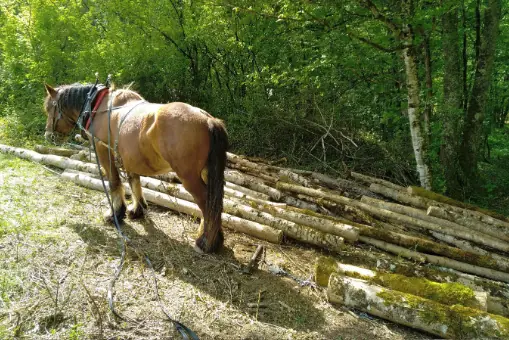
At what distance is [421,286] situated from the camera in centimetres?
312

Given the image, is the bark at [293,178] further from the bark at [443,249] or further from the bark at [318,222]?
the bark at [443,249]

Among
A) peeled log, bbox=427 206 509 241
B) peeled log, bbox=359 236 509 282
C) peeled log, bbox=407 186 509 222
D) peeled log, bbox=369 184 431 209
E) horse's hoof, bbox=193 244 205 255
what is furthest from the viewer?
peeled log, bbox=369 184 431 209

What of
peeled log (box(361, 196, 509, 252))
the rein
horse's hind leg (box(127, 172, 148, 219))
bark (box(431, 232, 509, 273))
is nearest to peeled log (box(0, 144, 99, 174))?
the rein

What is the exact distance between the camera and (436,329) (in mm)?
2754

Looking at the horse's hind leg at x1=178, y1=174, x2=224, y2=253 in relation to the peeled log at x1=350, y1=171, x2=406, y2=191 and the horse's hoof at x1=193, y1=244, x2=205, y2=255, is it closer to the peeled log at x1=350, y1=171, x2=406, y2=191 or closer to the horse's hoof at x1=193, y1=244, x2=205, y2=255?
the horse's hoof at x1=193, y1=244, x2=205, y2=255

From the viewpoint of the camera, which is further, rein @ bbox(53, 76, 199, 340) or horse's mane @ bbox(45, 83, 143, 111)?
horse's mane @ bbox(45, 83, 143, 111)

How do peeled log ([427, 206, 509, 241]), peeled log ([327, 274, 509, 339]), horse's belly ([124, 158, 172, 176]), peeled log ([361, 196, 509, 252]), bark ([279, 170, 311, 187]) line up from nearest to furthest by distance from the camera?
1. peeled log ([327, 274, 509, 339])
2. horse's belly ([124, 158, 172, 176])
3. peeled log ([361, 196, 509, 252])
4. peeled log ([427, 206, 509, 241])
5. bark ([279, 170, 311, 187])

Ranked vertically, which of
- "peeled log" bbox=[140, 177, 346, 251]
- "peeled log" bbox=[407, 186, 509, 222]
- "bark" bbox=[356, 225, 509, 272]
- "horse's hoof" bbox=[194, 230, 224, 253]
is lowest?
"horse's hoof" bbox=[194, 230, 224, 253]

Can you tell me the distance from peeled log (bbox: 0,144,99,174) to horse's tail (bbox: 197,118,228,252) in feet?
10.8

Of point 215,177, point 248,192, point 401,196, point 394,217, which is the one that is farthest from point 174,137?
point 401,196

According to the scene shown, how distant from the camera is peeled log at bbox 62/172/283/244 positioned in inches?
166

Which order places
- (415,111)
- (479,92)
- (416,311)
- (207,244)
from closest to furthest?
(416,311) < (207,244) < (415,111) < (479,92)

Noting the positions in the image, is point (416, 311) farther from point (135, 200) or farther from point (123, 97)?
point (123, 97)

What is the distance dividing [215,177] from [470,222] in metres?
3.85
